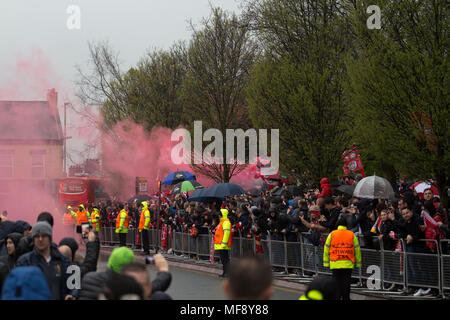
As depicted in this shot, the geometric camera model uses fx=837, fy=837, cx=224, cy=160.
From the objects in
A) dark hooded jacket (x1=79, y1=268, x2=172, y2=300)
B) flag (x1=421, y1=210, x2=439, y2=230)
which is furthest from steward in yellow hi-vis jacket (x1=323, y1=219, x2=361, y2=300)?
dark hooded jacket (x1=79, y1=268, x2=172, y2=300)

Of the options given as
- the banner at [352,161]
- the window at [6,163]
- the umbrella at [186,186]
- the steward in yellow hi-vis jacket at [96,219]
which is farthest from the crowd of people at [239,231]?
the steward in yellow hi-vis jacket at [96,219]

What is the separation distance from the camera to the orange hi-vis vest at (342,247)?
43.4 feet

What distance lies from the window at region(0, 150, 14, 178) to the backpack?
25210 mm

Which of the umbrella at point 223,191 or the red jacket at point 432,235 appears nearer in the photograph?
the red jacket at point 432,235

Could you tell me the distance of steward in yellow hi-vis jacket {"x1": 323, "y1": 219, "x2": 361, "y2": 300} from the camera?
43.4 ft

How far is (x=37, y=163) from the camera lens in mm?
34844

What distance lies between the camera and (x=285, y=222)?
62.2 ft

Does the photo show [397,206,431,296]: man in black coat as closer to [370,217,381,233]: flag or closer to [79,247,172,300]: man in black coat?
[370,217,381,233]: flag

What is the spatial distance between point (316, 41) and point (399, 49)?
9.50m

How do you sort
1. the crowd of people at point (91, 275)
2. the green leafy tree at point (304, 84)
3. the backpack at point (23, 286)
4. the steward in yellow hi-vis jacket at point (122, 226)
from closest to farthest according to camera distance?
the crowd of people at point (91, 275) → the backpack at point (23, 286) → the green leafy tree at point (304, 84) → the steward in yellow hi-vis jacket at point (122, 226)

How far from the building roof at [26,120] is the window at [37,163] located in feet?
2.06

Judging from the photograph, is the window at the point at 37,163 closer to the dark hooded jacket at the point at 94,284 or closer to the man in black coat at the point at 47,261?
the man in black coat at the point at 47,261
